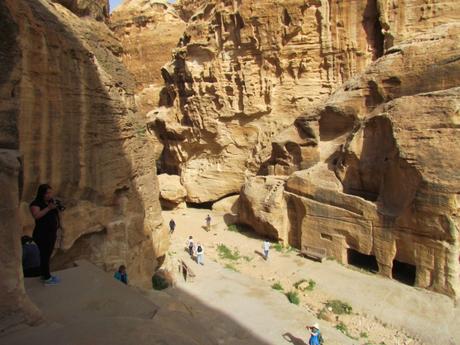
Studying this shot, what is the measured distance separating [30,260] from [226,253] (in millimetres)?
11231

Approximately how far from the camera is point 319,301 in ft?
37.9

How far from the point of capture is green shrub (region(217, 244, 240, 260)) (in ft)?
50.3

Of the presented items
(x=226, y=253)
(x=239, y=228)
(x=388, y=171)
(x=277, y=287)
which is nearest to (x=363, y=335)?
(x=277, y=287)

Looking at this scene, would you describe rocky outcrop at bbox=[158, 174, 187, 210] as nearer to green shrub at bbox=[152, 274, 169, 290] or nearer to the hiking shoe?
green shrub at bbox=[152, 274, 169, 290]

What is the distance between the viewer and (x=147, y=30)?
103 ft

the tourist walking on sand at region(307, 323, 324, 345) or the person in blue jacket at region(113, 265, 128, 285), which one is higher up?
the person in blue jacket at region(113, 265, 128, 285)

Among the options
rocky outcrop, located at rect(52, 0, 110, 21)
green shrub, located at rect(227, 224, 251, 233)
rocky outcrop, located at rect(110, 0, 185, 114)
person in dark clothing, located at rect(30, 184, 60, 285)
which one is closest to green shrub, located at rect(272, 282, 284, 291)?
green shrub, located at rect(227, 224, 251, 233)

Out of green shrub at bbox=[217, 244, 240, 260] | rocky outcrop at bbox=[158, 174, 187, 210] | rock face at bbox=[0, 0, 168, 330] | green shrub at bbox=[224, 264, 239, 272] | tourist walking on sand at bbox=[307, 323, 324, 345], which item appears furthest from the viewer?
rocky outcrop at bbox=[158, 174, 187, 210]

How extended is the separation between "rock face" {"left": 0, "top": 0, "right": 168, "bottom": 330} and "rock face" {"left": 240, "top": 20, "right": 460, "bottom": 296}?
22.8ft

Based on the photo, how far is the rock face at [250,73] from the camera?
20.8 meters

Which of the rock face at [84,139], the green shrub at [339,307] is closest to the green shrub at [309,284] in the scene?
the green shrub at [339,307]

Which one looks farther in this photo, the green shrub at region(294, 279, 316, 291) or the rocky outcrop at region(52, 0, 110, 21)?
the green shrub at region(294, 279, 316, 291)

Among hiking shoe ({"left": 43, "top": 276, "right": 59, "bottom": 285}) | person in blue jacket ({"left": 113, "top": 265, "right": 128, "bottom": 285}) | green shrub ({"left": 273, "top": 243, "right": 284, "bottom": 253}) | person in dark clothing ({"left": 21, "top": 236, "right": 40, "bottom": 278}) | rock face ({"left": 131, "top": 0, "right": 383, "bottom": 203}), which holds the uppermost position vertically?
rock face ({"left": 131, "top": 0, "right": 383, "bottom": 203})

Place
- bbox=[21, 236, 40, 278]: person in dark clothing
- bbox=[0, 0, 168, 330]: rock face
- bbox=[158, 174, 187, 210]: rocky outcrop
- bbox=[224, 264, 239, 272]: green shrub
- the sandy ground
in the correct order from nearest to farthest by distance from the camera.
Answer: bbox=[21, 236, 40, 278]: person in dark clothing
bbox=[0, 0, 168, 330]: rock face
the sandy ground
bbox=[224, 264, 239, 272]: green shrub
bbox=[158, 174, 187, 210]: rocky outcrop
